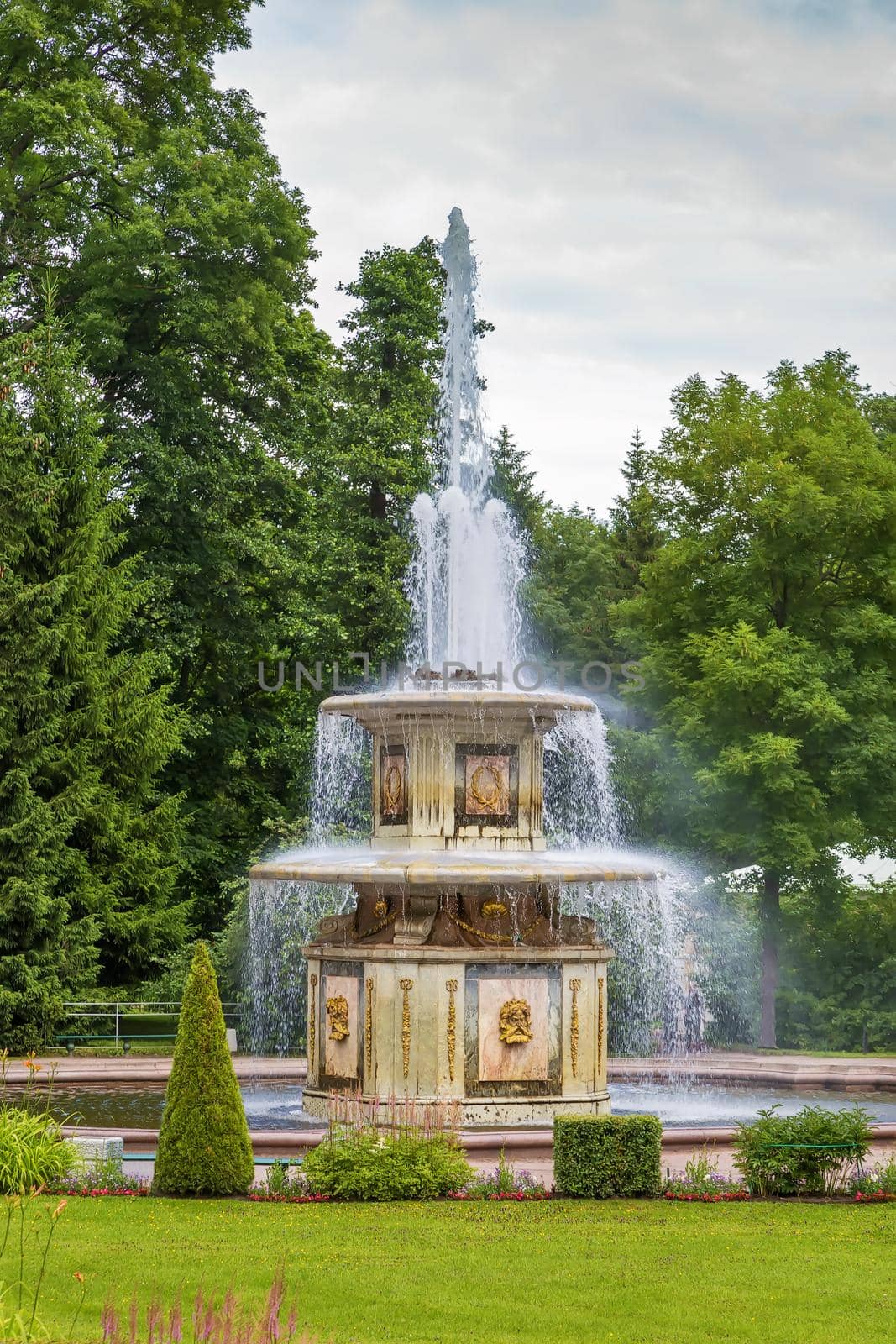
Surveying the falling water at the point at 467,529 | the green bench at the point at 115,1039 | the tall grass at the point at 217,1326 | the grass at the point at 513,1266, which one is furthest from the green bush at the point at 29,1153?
the green bench at the point at 115,1039

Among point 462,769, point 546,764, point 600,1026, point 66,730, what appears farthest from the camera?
point 546,764

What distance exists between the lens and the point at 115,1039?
30156mm

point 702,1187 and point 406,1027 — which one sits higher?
point 406,1027

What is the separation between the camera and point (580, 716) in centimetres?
2030

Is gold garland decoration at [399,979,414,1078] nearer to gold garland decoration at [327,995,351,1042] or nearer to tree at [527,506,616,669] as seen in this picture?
gold garland decoration at [327,995,351,1042]

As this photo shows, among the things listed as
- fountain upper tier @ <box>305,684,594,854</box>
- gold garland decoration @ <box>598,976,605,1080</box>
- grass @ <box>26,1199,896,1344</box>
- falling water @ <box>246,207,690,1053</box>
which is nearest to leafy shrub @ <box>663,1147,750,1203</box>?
grass @ <box>26,1199,896,1344</box>

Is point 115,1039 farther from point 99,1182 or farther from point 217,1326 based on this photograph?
point 217,1326

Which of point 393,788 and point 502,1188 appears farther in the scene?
point 393,788

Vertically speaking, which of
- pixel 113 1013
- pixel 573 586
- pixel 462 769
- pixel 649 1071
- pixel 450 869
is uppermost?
pixel 573 586

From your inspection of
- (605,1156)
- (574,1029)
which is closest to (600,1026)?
(574,1029)

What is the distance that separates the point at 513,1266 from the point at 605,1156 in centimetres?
294

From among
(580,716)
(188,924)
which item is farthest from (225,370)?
(580,716)

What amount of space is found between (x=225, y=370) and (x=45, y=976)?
14.8 m

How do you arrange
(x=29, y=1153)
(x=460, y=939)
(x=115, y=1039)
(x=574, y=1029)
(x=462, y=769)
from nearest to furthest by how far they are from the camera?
(x=29, y=1153) < (x=460, y=939) < (x=574, y=1029) < (x=462, y=769) < (x=115, y=1039)
